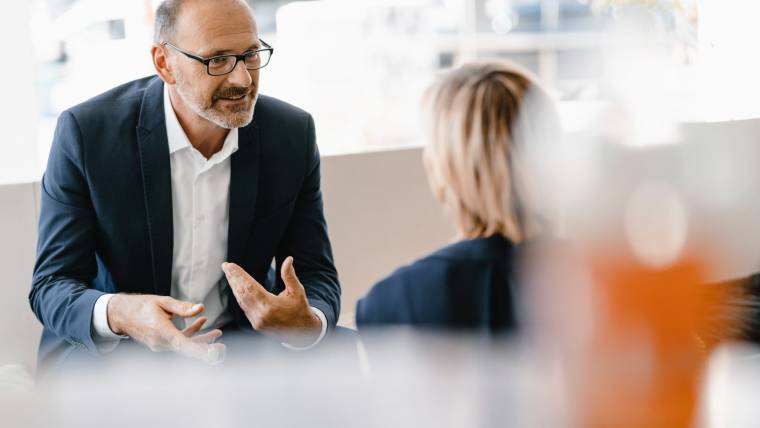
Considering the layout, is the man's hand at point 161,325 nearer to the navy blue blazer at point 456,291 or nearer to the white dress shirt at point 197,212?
the white dress shirt at point 197,212

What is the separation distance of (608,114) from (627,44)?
1316 mm

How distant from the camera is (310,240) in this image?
5.34 ft

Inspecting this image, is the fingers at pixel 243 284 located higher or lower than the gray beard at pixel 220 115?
lower

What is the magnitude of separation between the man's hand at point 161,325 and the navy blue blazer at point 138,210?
0.06 meters

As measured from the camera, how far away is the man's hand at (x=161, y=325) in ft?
4.17

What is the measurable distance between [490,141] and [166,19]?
2.64ft

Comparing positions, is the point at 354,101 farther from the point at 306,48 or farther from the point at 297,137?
the point at 297,137

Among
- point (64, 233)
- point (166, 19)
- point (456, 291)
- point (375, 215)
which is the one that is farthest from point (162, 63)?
point (456, 291)

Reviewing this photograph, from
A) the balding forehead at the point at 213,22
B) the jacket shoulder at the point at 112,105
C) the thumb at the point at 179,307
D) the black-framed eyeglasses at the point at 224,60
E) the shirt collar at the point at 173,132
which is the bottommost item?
the thumb at the point at 179,307

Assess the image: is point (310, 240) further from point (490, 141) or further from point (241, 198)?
point (490, 141)

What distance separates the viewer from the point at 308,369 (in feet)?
4.94

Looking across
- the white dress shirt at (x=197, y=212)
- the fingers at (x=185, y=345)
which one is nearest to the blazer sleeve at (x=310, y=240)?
the white dress shirt at (x=197, y=212)

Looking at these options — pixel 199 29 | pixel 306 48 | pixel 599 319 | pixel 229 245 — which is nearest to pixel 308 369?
pixel 229 245

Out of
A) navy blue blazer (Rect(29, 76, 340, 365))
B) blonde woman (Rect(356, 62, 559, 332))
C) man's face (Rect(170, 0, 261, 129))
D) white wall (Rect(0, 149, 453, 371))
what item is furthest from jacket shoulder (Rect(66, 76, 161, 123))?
blonde woman (Rect(356, 62, 559, 332))
